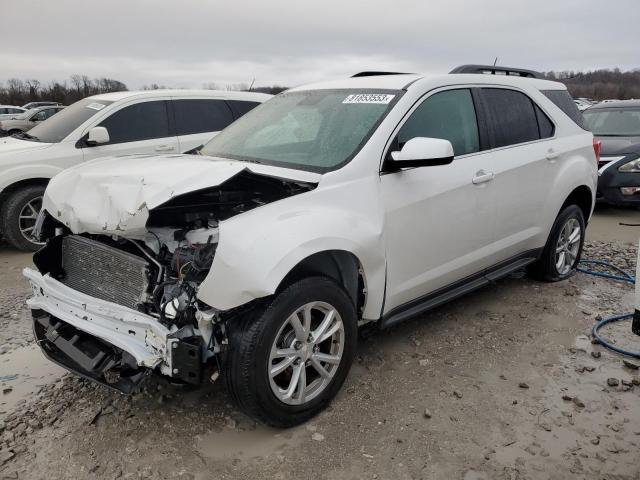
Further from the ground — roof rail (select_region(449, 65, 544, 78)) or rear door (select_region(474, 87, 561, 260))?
roof rail (select_region(449, 65, 544, 78))

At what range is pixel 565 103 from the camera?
476 centimetres

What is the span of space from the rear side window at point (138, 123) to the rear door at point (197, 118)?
17cm

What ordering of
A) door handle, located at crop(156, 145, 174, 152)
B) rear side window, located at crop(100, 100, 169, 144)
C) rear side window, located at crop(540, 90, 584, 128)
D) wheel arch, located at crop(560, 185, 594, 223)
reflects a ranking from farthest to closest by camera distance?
1. door handle, located at crop(156, 145, 174, 152)
2. rear side window, located at crop(100, 100, 169, 144)
3. wheel arch, located at crop(560, 185, 594, 223)
4. rear side window, located at crop(540, 90, 584, 128)

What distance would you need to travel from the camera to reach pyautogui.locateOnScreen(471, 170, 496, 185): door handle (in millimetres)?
3635

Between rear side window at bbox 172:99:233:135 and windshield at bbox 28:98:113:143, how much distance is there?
887 mm

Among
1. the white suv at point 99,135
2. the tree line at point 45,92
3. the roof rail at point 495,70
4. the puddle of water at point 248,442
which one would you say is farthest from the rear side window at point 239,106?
the tree line at point 45,92

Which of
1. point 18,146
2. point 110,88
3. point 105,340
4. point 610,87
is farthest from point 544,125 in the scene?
point 610,87

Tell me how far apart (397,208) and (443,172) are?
518mm

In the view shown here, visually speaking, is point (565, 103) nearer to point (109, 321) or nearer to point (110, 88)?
point (109, 321)

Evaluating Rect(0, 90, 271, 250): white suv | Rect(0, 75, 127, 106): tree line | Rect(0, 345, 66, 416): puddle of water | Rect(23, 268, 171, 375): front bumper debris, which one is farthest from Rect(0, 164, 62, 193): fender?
Rect(0, 75, 127, 106): tree line

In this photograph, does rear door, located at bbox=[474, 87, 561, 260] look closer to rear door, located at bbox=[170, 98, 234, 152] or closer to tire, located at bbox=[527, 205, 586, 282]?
tire, located at bbox=[527, 205, 586, 282]

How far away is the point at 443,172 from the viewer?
3.44 meters

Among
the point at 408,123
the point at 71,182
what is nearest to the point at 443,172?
the point at 408,123

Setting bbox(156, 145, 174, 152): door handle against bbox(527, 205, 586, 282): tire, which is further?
bbox(156, 145, 174, 152): door handle
